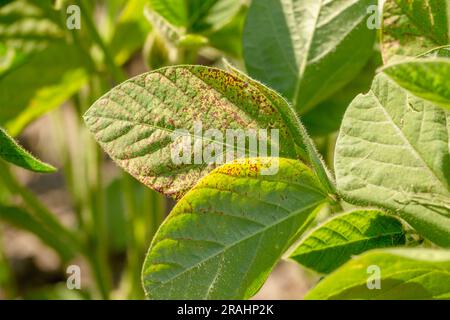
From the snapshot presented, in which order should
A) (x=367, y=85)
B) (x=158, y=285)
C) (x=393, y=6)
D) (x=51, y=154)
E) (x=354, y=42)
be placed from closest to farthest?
(x=158, y=285)
(x=393, y=6)
(x=354, y=42)
(x=367, y=85)
(x=51, y=154)

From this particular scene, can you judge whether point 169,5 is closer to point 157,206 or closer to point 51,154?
point 157,206

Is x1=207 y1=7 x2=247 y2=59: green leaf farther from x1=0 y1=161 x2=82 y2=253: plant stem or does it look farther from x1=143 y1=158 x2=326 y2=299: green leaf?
x1=143 y1=158 x2=326 y2=299: green leaf

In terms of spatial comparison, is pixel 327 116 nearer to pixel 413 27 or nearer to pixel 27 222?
pixel 413 27

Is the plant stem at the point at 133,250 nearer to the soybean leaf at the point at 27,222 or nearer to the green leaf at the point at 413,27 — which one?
the soybean leaf at the point at 27,222

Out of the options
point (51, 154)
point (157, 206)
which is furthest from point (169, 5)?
point (51, 154)

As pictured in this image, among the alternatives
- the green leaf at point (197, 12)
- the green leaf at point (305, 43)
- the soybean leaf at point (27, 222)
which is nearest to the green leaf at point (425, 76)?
the green leaf at point (305, 43)

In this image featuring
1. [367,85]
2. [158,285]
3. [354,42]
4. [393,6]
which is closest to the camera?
[158,285]

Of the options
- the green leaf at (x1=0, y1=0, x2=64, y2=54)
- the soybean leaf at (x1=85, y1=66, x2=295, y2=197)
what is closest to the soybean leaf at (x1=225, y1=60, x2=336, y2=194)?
the soybean leaf at (x1=85, y1=66, x2=295, y2=197)

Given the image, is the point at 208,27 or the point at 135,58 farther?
the point at 135,58
